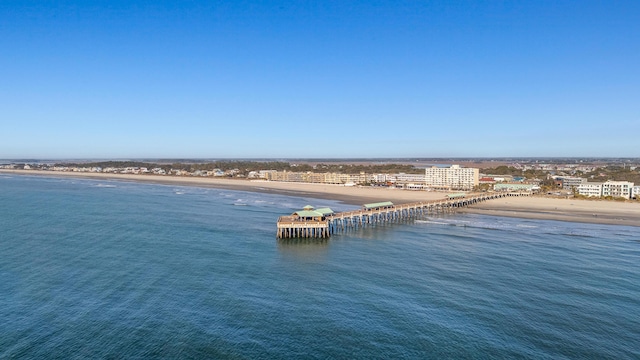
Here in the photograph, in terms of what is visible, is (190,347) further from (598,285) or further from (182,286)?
(598,285)

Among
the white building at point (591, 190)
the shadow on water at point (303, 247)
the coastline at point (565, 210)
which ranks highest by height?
the white building at point (591, 190)

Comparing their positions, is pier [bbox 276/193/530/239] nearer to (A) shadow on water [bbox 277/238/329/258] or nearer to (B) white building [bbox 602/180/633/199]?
(A) shadow on water [bbox 277/238/329/258]

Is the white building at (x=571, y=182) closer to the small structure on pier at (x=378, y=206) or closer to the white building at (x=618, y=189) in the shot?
the white building at (x=618, y=189)

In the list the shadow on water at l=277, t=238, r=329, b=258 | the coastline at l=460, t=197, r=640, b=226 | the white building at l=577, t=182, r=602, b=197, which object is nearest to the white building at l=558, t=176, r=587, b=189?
the white building at l=577, t=182, r=602, b=197

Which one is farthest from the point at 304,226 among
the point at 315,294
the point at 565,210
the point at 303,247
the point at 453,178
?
the point at 453,178

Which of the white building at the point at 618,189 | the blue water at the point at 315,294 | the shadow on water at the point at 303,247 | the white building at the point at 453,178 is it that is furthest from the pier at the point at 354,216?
the white building at the point at 453,178
